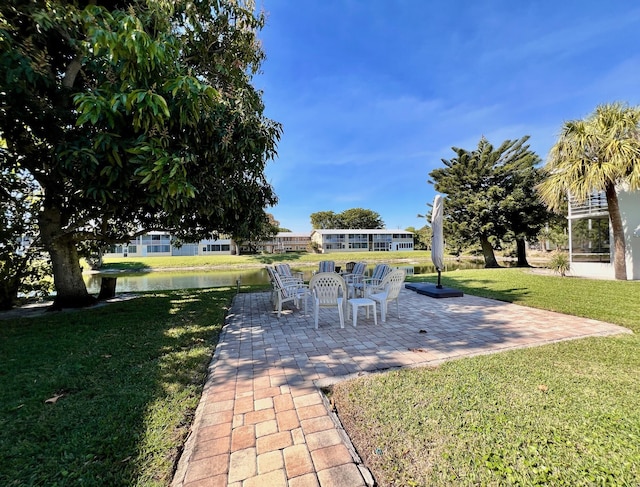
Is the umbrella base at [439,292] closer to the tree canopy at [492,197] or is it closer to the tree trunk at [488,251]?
the tree canopy at [492,197]

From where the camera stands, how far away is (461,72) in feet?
31.7

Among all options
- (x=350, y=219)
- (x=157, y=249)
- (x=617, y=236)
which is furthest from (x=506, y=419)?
(x=350, y=219)

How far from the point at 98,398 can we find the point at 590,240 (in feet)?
51.9

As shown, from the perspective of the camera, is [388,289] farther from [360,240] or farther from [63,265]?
[360,240]

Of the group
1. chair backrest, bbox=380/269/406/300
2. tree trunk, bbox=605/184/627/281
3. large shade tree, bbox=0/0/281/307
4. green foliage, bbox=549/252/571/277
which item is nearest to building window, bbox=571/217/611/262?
green foliage, bbox=549/252/571/277

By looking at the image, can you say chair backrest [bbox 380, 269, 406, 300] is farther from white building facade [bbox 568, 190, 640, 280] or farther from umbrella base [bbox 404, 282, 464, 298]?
white building facade [bbox 568, 190, 640, 280]

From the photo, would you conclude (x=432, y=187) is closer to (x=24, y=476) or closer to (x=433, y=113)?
(x=433, y=113)

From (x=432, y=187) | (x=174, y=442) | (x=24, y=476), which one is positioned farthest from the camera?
(x=432, y=187)

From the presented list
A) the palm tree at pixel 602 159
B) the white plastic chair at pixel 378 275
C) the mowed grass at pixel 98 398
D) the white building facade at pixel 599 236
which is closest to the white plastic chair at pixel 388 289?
the white plastic chair at pixel 378 275

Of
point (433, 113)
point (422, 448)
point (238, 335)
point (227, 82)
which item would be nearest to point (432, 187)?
point (433, 113)

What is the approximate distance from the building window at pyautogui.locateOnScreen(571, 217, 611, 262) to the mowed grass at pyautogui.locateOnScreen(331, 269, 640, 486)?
33.6ft

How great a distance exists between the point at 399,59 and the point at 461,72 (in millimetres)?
2210

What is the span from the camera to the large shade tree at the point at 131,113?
3.02 metres

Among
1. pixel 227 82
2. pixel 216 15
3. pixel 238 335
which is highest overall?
pixel 216 15
